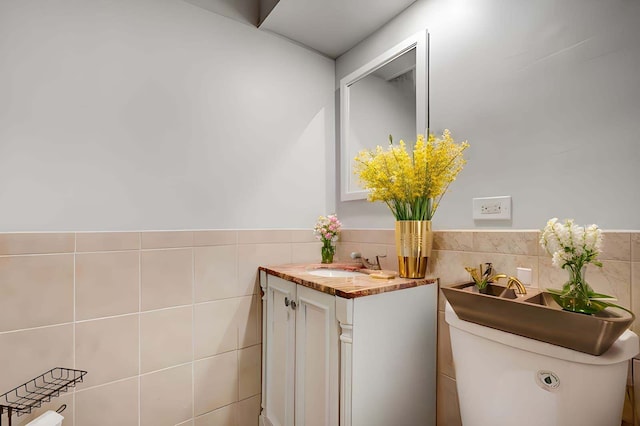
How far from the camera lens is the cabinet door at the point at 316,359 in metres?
1.10

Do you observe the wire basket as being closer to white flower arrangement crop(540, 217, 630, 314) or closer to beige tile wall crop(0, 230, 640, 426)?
beige tile wall crop(0, 230, 640, 426)

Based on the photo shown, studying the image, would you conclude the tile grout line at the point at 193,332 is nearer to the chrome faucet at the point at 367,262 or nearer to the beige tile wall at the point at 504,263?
the chrome faucet at the point at 367,262

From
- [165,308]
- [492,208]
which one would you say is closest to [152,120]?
[165,308]

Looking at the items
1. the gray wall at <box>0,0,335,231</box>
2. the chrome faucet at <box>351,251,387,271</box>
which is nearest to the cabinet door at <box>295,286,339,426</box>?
the chrome faucet at <box>351,251,387,271</box>

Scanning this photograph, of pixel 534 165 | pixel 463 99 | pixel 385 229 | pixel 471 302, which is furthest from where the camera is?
pixel 385 229

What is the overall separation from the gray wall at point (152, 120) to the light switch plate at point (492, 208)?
0.99m

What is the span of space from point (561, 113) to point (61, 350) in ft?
6.86

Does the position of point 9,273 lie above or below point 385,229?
below

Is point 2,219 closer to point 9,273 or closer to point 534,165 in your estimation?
point 9,273

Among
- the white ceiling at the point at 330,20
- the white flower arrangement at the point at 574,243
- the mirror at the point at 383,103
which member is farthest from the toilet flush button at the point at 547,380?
the white ceiling at the point at 330,20

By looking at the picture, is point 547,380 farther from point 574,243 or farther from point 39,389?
point 39,389

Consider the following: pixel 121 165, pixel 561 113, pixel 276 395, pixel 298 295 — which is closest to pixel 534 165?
pixel 561 113

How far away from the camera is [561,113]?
102 cm

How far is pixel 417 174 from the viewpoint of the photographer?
4.11ft
